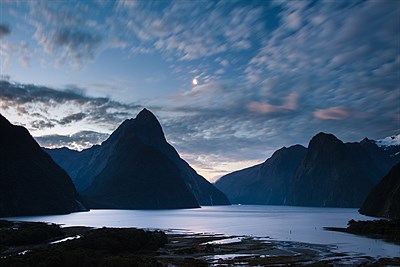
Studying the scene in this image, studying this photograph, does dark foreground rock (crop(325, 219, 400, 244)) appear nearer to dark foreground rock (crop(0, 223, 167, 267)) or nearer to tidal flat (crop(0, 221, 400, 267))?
tidal flat (crop(0, 221, 400, 267))

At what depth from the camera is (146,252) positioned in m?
81.3

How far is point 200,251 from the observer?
8131 cm

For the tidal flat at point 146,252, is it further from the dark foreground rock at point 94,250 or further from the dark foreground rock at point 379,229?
the dark foreground rock at point 379,229

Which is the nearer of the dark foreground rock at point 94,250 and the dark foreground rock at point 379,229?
the dark foreground rock at point 94,250

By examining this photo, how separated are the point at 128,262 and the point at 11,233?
48.6 m

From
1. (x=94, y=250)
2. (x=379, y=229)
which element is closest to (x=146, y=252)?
(x=94, y=250)

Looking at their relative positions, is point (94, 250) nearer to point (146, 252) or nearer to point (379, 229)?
point (146, 252)

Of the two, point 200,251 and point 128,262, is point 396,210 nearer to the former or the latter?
point 200,251

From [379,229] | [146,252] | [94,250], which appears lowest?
[146,252]

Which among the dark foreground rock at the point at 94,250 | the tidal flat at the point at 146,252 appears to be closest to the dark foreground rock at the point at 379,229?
the tidal flat at the point at 146,252

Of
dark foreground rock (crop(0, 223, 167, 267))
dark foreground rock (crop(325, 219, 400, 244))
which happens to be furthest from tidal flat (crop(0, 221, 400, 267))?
dark foreground rock (crop(325, 219, 400, 244))

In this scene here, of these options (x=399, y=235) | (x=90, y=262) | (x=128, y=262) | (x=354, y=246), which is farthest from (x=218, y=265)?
(x=399, y=235)

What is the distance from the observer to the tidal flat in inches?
2272

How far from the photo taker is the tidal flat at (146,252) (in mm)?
57716
